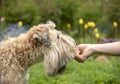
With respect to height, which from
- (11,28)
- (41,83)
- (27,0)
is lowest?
(41,83)

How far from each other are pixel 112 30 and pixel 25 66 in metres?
10.5

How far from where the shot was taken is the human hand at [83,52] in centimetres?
726

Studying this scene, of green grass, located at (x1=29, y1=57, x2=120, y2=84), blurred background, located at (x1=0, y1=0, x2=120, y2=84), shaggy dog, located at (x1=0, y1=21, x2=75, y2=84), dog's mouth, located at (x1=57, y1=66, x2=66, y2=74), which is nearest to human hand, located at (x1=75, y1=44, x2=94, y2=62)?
shaggy dog, located at (x1=0, y1=21, x2=75, y2=84)

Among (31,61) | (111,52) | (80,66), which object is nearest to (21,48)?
(31,61)

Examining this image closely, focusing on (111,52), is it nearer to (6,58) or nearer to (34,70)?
(6,58)

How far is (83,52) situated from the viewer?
7.35 meters

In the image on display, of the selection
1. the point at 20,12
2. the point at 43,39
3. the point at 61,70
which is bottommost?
the point at 61,70

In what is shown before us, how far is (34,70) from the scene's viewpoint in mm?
10352

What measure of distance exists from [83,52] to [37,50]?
2.39ft

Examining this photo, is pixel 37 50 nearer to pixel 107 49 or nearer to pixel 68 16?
pixel 107 49

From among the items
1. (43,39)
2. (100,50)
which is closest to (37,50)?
(43,39)

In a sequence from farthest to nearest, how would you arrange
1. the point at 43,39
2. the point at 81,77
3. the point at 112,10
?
the point at 112,10, the point at 81,77, the point at 43,39

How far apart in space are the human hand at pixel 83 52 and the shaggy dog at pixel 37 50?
13 centimetres

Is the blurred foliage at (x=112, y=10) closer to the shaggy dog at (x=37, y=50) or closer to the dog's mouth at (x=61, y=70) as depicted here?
the dog's mouth at (x=61, y=70)
